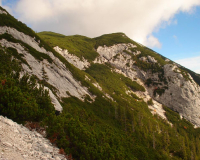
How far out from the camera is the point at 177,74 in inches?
4742

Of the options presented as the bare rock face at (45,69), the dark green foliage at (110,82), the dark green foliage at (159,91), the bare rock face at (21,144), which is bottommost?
the bare rock face at (21,144)

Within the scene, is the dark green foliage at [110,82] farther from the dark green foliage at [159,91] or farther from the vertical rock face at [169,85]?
the vertical rock face at [169,85]

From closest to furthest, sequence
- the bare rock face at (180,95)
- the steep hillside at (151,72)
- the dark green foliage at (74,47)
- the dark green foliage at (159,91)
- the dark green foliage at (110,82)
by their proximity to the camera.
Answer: the dark green foliage at (110,82), the bare rock face at (180,95), the steep hillside at (151,72), the dark green foliage at (74,47), the dark green foliage at (159,91)

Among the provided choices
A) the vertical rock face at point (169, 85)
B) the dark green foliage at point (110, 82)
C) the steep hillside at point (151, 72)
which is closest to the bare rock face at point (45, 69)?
the dark green foliage at point (110, 82)

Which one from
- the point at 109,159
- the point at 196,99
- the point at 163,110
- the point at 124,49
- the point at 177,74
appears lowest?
the point at 109,159

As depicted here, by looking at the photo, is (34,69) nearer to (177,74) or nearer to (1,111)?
(1,111)

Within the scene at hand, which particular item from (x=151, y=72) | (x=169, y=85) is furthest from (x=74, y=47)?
(x=169, y=85)

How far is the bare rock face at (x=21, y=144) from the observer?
841 cm

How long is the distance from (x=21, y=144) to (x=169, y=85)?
131 m

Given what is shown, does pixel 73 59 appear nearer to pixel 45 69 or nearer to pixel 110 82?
pixel 110 82

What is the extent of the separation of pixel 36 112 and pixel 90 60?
113 metres

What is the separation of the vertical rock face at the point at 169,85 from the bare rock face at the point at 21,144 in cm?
12192

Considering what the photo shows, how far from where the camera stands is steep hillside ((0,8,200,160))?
14.2 m

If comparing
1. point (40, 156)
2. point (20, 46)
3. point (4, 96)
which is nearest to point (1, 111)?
point (4, 96)
